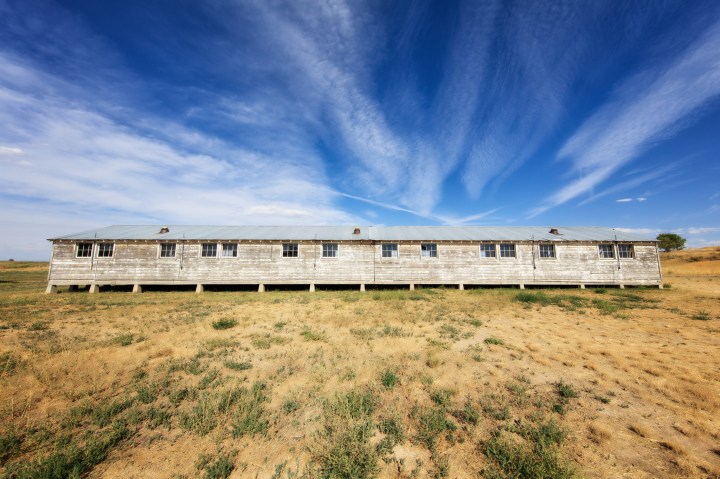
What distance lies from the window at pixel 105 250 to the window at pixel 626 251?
39438 mm

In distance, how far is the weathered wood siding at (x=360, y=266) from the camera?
21.3 metres

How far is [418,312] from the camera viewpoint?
525 inches

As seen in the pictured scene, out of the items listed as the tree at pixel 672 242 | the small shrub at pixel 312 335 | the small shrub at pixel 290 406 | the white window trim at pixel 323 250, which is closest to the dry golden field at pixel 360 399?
the small shrub at pixel 290 406

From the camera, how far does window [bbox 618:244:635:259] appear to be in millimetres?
22469

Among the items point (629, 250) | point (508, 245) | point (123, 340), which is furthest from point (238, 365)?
point (629, 250)

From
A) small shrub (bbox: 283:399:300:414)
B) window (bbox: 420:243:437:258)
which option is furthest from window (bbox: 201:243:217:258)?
small shrub (bbox: 283:399:300:414)

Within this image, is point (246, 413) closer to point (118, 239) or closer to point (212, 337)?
point (212, 337)

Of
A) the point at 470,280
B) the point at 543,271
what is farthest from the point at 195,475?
the point at 543,271

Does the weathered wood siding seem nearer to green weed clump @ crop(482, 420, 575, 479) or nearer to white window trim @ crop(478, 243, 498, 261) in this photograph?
white window trim @ crop(478, 243, 498, 261)

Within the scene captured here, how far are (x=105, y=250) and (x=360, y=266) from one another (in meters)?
19.3

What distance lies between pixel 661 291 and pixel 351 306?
73.5ft

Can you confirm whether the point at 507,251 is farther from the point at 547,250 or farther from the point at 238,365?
the point at 238,365

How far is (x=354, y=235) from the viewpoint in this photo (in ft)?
73.9

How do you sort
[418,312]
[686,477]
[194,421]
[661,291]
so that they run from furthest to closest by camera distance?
[661,291] < [418,312] < [194,421] < [686,477]
